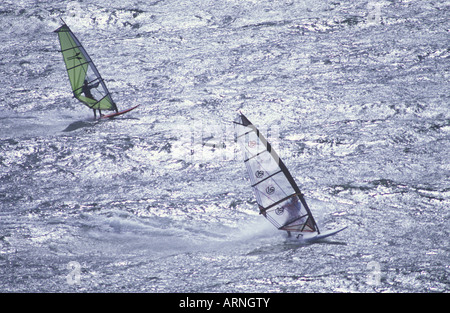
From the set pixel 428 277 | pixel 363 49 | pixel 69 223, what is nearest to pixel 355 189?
pixel 428 277

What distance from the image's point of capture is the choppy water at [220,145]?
1166cm

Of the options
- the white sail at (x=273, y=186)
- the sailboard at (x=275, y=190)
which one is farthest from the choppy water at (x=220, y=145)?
the white sail at (x=273, y=186)

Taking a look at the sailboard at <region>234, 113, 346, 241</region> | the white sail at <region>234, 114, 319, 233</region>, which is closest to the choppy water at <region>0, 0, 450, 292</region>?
the sailboard at <region>234, 113, 346, 241</region>

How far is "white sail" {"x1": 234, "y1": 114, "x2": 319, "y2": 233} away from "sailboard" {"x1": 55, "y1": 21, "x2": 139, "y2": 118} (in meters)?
6.93

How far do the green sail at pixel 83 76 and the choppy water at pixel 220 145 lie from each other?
0.68 meters

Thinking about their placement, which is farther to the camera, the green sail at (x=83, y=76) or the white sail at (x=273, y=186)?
the green sail at (x=83, y=76)

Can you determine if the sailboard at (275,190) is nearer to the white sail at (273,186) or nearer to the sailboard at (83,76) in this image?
the white sail at (273,186)

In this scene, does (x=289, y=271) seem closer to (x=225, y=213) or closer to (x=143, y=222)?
(x=225, y=213)

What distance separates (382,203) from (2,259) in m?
8.05

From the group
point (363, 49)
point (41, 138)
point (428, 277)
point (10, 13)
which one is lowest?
point (428, 277)

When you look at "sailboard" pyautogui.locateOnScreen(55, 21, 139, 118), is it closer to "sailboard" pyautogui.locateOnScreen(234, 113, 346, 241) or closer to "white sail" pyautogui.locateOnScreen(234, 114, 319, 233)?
"sailboard" pyautogui.locateOnScreen(234, 113, 346, 241)

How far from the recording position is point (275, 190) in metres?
11.4

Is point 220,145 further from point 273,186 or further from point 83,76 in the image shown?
point 273,186

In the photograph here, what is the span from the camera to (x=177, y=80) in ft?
63.6
